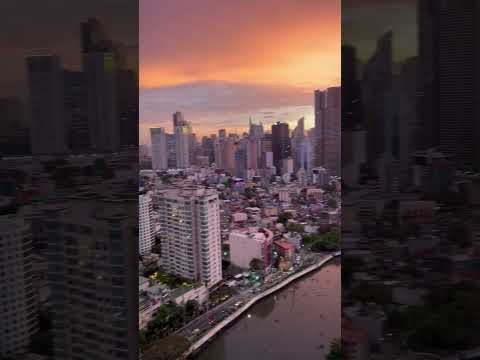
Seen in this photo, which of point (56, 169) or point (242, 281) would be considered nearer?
point (56, 169)

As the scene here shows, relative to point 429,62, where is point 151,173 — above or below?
below

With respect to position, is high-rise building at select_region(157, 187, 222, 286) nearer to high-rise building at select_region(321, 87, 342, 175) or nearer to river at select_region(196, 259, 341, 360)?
river at select_region(196, 259, 341, 360)

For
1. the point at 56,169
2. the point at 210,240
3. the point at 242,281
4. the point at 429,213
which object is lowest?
the point at 242,281

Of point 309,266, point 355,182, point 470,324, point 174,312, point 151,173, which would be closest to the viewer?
point 470,324

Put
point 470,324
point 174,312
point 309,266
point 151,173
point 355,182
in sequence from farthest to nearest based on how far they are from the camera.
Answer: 1. point 309,266
2. point 151,173
3. point 174,312
4. point 355,182
5. point 470,324

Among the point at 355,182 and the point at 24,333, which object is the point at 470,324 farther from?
the point at 24,333

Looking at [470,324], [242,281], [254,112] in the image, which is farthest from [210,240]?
[470,324]

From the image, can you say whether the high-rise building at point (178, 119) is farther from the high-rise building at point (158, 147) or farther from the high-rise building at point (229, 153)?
the high-rise building at point (229, 153)

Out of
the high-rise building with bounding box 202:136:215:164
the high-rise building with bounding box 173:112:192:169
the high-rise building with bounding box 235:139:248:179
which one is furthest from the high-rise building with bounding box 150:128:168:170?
the high-rise building with bounding box 235:139:248:179
